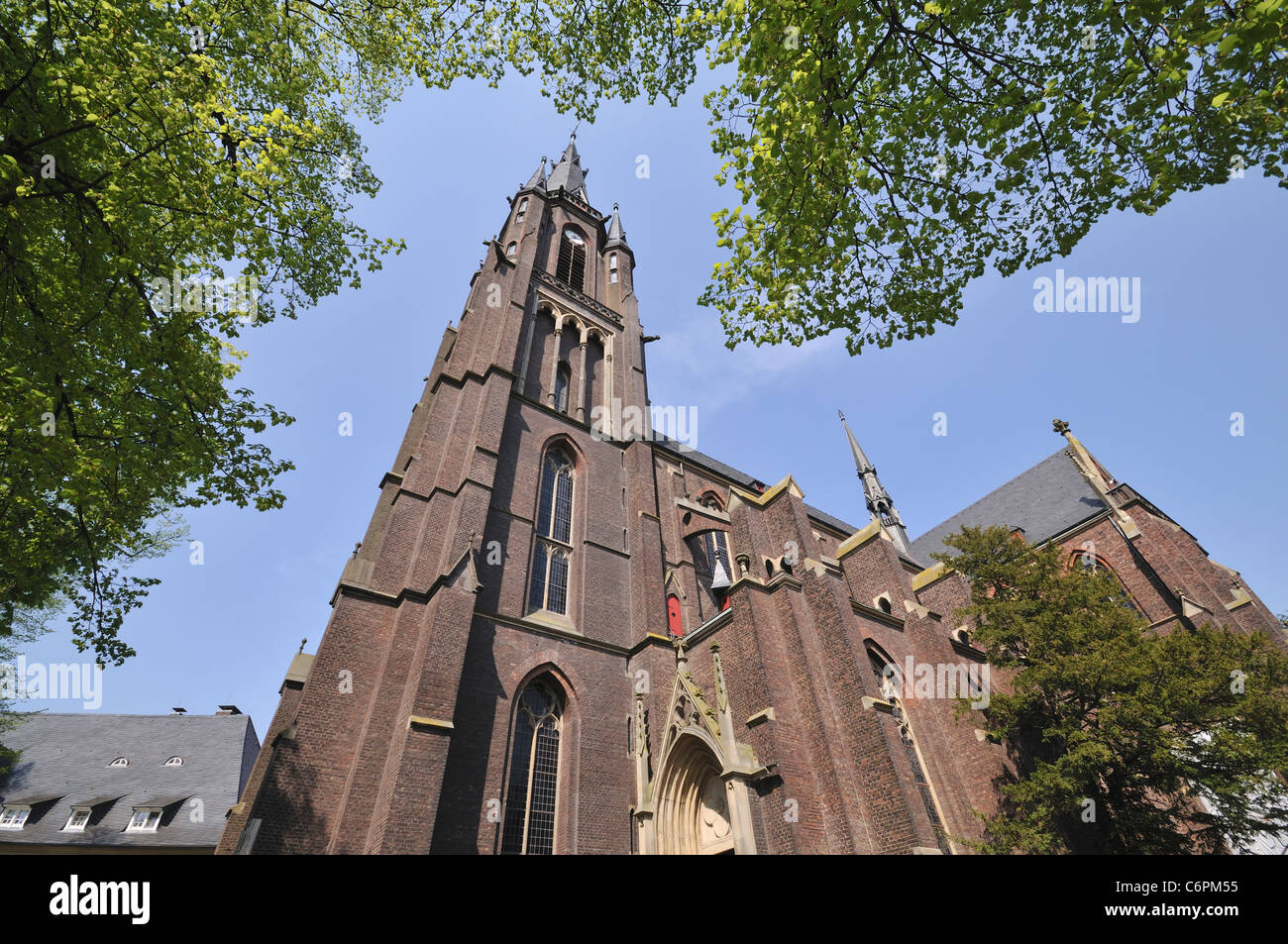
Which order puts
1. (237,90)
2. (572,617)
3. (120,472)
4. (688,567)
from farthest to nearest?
(688,567) < (572,617) < (120,472) < (237,90)

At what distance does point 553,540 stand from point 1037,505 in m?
25.4

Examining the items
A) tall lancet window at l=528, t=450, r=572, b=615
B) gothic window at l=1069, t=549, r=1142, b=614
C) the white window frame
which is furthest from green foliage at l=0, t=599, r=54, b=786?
gothic window at l=1069, t=549, r=1142, b=614

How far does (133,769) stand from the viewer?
78.2 ft

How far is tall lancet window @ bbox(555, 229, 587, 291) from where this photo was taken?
25.3 m

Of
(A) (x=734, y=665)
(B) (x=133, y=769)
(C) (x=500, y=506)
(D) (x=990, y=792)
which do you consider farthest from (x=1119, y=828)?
(B) (x=133, y=769)

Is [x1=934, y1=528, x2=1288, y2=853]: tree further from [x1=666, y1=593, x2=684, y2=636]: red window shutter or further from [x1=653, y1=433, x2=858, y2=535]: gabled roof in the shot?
[x1=653, y1=433, x2=858, y2=535]: gabled roof

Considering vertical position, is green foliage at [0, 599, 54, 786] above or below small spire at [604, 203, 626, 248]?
below

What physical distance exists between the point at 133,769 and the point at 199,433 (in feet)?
76.4

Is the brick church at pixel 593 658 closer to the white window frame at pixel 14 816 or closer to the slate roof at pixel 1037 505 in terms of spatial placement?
the slate roof at pixel 1037 505

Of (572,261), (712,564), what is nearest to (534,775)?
(712,564)

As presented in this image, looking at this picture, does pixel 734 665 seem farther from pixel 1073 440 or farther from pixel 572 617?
pixel 1073 440

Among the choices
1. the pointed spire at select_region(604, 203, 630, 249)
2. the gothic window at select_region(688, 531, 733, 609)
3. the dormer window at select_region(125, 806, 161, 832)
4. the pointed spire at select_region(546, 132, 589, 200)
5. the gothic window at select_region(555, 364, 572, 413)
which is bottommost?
the dormer window at select_region(125, 806, 161, 832)

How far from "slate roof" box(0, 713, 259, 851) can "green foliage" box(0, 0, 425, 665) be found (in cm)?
1551

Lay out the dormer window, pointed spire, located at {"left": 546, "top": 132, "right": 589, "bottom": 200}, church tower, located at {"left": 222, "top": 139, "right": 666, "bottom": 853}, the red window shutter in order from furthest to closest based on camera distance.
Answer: pointed spire, located at {"left": 546, "top": 132, "right": 589, "bottom": 200}
the dormer window
the red window shutter
church tower, located at {"left": 222, "top": 139, "right": 666, "bottom": 853}
